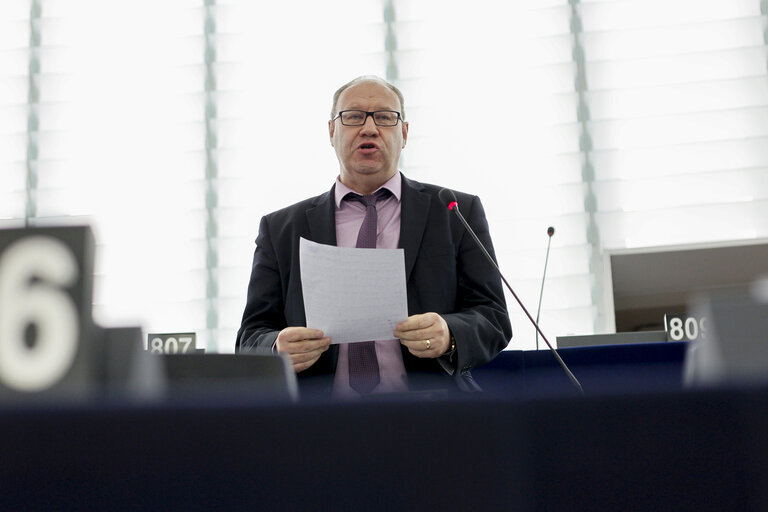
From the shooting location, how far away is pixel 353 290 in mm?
1666

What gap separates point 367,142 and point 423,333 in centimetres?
77

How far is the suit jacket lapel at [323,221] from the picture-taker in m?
2.14

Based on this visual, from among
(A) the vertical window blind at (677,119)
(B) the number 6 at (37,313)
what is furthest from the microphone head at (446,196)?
(A) the vertical window blind at (677,119)

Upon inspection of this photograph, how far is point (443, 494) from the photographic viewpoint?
50cm

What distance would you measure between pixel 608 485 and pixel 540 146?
5446 millimetres

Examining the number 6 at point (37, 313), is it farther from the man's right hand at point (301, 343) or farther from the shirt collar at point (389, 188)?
the shirt collar at point (389, 188)

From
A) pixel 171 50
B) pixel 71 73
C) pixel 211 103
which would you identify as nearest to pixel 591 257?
pixel 211 103

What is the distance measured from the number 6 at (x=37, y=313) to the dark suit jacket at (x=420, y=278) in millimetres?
1148

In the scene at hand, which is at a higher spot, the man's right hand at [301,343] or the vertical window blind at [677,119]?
the vertical window blind at [677,119]

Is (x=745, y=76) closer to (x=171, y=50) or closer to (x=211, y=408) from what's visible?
(x=171, y=50)

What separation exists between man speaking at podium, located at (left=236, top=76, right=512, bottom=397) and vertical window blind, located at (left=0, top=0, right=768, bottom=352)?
3368 millimetres

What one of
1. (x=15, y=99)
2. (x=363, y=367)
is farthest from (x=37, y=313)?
(x=15, y=99)

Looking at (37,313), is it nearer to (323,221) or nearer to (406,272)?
(406,272)

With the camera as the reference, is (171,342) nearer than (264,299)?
No
